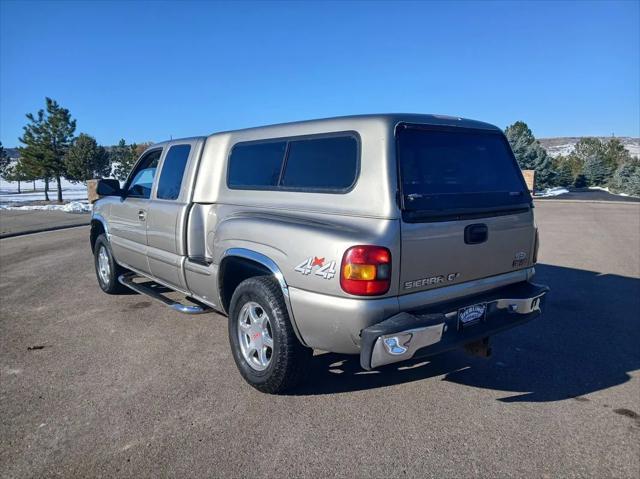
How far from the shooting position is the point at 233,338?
3664mm

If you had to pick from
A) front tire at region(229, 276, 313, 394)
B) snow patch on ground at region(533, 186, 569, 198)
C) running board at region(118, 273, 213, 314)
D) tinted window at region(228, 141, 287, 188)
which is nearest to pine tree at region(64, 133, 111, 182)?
running board at region(118, 273, 213, 314)

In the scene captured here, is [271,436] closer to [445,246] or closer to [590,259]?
[445,246]

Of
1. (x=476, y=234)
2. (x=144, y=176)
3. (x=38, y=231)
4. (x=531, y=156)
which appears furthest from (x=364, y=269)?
(x=531, y=156)

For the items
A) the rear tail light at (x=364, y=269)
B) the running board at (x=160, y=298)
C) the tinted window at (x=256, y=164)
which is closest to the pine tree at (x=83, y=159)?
the running board at (x=160, y=298)

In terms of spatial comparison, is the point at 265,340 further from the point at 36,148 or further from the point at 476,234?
the point at 36,148

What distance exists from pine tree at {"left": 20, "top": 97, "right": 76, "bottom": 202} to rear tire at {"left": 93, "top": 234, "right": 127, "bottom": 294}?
93.2 feet

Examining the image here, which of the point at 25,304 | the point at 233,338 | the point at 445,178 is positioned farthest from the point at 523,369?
the point at 25,304

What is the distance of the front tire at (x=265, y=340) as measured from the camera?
123 inches

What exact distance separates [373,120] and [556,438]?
7.89 ft

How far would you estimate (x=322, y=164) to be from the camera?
3326 mm

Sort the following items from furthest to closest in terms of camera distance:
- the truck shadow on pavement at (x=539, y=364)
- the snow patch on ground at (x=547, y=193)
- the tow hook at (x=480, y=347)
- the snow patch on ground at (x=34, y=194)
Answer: the snow patch on ground at (x=34, y=194), the snow patch on ground at (x=547, y=193), the truck shadow on pavement at (x=539, y=364), the tow hook at (x=480, y=347)

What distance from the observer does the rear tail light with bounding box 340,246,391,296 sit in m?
2.69

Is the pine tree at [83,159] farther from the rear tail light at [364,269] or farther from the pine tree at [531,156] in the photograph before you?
the rear tail light at [364,269]

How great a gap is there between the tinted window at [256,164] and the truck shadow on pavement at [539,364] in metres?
1.71
